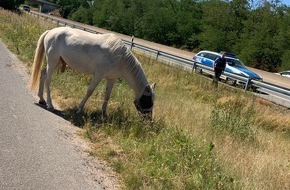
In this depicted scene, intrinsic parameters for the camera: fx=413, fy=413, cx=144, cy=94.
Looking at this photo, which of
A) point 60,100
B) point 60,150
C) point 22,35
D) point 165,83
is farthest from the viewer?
point 22,35

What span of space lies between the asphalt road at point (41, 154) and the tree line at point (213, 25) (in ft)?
161

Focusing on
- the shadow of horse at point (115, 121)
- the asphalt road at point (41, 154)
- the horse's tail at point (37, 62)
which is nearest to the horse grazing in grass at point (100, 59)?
the shadow of horse at point (115, 121)

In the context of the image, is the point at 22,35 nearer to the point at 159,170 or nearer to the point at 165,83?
the point at 165,83

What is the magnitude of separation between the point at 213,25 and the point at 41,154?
66357mm

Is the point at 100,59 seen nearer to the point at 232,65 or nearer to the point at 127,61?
the point at 127,61

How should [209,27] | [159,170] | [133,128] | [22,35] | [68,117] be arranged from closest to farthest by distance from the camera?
1. [159,170]
2. [133,128]
3. [68,117]
4. [22,35]
5. [209,27]

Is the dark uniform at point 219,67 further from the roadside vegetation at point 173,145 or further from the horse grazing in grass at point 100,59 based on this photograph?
the horse grazing in grass at point 100,59

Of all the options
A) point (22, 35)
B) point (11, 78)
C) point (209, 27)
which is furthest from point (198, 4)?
point (11, 78)

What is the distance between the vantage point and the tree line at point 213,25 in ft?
185

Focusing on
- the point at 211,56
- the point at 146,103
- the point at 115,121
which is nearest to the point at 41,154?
the point at 115,121

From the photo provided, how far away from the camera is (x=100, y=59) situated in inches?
323

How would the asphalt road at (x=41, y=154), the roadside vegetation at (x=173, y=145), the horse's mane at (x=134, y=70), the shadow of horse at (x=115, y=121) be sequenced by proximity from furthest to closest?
the horse's mane at (x=134, y=70), the shadow of horse at (x=115, y=121), the roadside vegetation at (x=173, y=145), the asphalt road at (x=41, y=154)

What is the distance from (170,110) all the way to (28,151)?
15.9 feet

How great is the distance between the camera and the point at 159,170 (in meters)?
5.64
